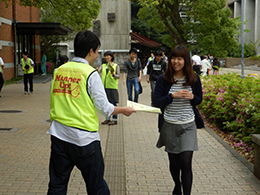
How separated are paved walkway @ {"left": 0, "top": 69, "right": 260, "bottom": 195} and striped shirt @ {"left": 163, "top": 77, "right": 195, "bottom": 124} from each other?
1.10 metres

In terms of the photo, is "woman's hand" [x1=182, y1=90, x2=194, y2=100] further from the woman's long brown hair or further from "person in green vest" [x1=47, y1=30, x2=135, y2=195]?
"person in green vest" [x1=47, y1=30, x2=135, y2=195]

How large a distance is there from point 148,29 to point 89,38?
4324 centimetres

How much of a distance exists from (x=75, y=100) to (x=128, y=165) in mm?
3041

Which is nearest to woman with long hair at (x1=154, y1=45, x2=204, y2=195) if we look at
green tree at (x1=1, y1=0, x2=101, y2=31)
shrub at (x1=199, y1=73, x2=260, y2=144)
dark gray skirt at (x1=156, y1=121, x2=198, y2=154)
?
dark gray skirt at (x1=156, y1=121, x2=198, y2=154)

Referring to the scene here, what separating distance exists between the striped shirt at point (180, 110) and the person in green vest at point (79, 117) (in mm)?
1068

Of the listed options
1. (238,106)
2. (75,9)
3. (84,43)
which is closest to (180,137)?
Answer: (84,43)

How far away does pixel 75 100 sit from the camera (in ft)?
10.0

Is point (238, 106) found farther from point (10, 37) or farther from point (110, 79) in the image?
point (10, 37)

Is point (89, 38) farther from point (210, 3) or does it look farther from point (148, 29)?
point (148, 29)

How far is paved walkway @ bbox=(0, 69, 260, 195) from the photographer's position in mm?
4828

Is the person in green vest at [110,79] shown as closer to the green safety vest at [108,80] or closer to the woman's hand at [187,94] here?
the green safety vest at [108,80]

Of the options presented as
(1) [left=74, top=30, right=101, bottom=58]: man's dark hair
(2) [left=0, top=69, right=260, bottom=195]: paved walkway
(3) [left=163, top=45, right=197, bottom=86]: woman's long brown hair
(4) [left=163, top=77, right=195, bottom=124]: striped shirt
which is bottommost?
(2) [left=0, top=69, right=260, bottom=195]: paved walkway

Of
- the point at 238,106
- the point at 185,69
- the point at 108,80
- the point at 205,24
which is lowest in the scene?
the point at 238,106

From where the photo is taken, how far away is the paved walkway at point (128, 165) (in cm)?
483
